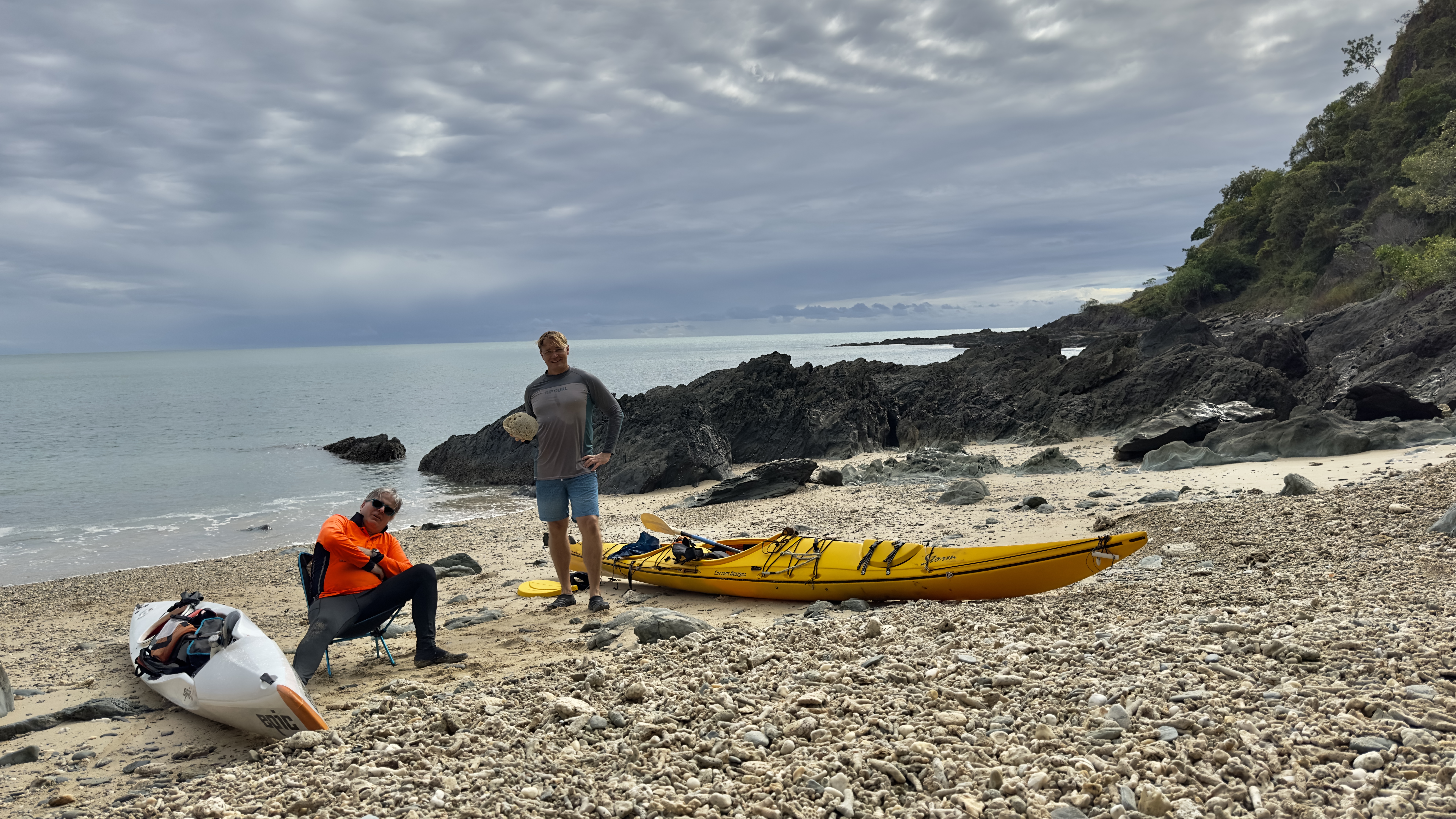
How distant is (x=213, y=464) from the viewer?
2750cm

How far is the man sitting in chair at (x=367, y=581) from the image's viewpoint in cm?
532

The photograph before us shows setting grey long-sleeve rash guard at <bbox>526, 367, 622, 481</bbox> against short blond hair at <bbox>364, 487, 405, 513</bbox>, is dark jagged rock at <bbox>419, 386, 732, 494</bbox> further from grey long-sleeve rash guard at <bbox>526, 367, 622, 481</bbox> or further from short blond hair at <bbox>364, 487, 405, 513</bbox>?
short blond hair at <bbox>364, 487, 405, 513</bbox>

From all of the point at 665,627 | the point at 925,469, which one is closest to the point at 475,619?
the point at 665,627

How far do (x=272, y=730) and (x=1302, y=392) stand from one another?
→ 76.6ft

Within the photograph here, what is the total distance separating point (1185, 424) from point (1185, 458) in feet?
5.74

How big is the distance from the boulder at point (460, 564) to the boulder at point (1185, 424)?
10974 mm

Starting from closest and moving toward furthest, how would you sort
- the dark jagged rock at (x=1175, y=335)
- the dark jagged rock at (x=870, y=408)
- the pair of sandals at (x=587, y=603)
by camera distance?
the pair of sandals at (x=587, y=603) → the dark jagged rock at (x=870, y=408) → the dark jagged rock at (x=1175, y=335)

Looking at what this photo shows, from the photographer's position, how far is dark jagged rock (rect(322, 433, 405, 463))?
27734 millimetres

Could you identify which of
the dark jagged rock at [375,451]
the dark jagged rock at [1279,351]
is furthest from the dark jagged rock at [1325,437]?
the dark jagged rock at [375,451]

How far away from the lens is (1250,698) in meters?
3.44

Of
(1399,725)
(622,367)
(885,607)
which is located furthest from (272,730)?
(622,367)

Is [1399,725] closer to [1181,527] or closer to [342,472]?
[1181,527]

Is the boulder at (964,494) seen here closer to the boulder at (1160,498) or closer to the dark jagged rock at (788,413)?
the boulder at (1160,498)

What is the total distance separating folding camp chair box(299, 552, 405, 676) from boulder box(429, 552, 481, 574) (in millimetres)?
4162
